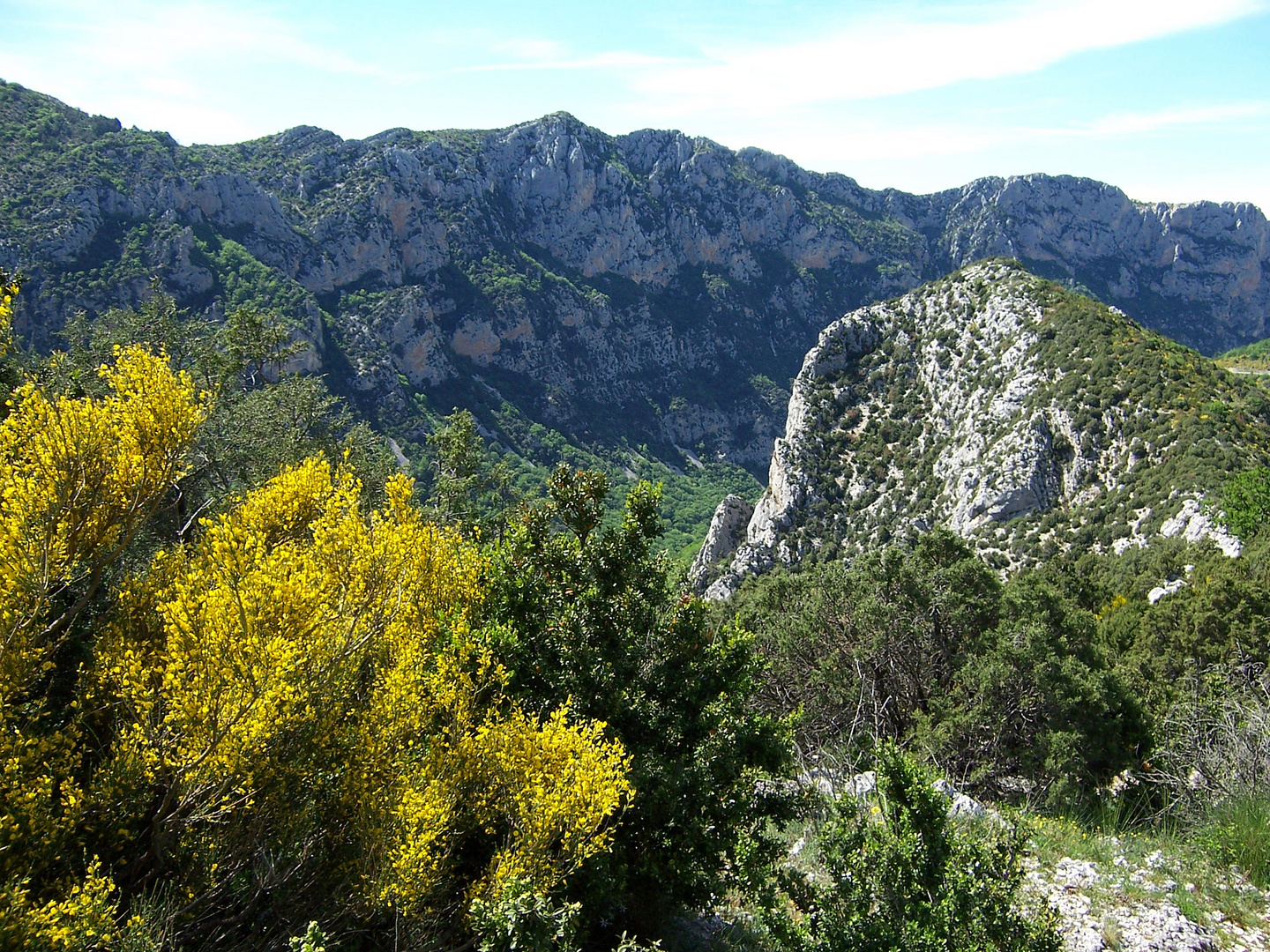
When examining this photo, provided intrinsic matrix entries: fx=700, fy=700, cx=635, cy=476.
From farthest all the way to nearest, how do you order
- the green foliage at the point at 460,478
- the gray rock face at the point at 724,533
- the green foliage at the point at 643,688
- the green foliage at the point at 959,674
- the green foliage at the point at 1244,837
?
the gray rock face at the point at 724,533 < the green foliage at the point at 460,478 < the green foliage at the point at 959,674 < the green foliage at the point at 643,688 < the green foliage at the point at 1244,837

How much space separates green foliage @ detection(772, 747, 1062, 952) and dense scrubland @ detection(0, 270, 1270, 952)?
27 mm

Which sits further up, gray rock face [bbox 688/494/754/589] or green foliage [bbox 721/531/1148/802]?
green foliage [bbox 721/531/1148/802]

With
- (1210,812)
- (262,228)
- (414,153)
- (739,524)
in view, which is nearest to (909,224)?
(414,153)

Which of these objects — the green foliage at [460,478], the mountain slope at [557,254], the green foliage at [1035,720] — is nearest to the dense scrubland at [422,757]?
the green foliage at [1035,720]

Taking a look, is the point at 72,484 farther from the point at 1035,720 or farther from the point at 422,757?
the point at 1035,720

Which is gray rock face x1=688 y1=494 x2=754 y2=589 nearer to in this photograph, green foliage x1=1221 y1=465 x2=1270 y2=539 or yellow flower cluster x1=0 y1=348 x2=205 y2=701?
green foliage x1=1221 y1=465 x2=1270 y2=539

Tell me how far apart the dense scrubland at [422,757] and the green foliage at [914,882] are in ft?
0.09

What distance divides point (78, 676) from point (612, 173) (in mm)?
157004

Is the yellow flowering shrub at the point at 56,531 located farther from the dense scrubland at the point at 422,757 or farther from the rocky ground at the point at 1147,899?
the rocky ground at the point at 1147,899

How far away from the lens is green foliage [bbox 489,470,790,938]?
8188mm

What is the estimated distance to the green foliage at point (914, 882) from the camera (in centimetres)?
534

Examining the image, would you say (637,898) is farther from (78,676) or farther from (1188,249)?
(1188,249)

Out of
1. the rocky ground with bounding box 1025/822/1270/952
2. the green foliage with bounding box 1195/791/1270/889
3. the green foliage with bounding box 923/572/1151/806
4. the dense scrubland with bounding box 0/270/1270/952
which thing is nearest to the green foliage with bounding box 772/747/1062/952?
the dense scrubland with bounding box 0/270/1270/952

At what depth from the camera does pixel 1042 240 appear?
178 m
